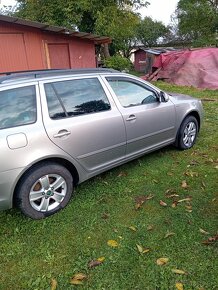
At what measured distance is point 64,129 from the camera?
3.29m

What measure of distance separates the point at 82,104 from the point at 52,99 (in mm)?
413

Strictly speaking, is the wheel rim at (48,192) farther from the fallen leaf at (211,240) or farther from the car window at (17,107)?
the fallen leaf at (211,240)

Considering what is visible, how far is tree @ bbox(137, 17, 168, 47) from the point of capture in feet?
152

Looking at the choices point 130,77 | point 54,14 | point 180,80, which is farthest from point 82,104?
point 54,14

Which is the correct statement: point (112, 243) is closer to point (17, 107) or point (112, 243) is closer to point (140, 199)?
point (140, 199)

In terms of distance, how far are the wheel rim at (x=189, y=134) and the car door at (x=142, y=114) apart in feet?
1.47

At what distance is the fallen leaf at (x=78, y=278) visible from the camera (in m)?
2.48

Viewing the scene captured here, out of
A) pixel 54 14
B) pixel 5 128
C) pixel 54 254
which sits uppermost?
pixel 54 14

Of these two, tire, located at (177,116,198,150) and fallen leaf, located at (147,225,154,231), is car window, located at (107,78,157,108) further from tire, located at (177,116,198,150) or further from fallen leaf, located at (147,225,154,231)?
fallen leaf, located at (147,225,154,231)

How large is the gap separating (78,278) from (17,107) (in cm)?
179

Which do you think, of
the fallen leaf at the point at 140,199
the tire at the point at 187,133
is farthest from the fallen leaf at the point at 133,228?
the tire at the point at 187,133

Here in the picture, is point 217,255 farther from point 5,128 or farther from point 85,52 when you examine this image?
point 85,52

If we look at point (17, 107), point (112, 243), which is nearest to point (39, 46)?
point (17, 107)

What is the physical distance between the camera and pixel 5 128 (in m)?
2.93
